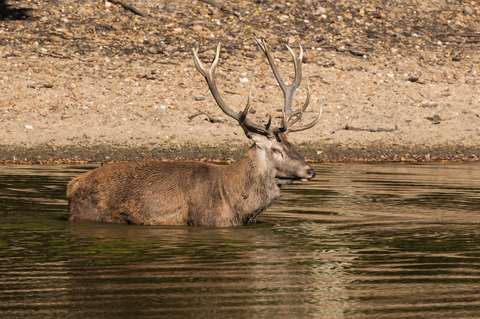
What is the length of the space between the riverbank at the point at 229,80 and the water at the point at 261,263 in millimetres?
6829

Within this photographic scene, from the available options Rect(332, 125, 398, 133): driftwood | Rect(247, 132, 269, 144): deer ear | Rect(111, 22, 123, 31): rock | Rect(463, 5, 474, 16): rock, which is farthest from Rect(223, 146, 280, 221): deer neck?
Rect(463, 5, 474, 16): rock

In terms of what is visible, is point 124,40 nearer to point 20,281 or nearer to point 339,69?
point 339,69

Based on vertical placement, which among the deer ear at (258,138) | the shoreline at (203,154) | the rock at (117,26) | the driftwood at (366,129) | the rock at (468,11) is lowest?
the shoreline at (203,154)

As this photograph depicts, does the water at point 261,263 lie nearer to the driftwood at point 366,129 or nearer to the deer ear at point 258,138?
the deer ear at point 258,138

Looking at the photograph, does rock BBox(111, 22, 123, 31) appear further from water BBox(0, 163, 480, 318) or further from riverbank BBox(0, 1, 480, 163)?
water BBox(0, 163, 480, 318)

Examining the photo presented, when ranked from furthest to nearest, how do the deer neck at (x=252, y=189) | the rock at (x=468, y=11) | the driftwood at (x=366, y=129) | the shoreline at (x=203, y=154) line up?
the rock at (x=468, y=11) → the driftwood at (x=366, y=129) → the shoreline at (x=203, y=154) → the deer neck at (x=252, y=189)

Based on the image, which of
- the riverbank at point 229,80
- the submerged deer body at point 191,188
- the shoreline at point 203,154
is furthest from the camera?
the riverbank at point 229,80

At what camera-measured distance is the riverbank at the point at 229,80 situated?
65.1 ft

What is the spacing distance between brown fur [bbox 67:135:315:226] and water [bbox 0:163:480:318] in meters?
0.23

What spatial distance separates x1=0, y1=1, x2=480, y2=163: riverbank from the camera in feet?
65.1

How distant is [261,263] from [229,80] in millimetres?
15953

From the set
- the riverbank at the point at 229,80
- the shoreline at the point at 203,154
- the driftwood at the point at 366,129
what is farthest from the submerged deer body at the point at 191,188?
the driftwood at the point at 366,129

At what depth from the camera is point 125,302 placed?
6.07 metres

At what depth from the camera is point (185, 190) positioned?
9.99 meters
